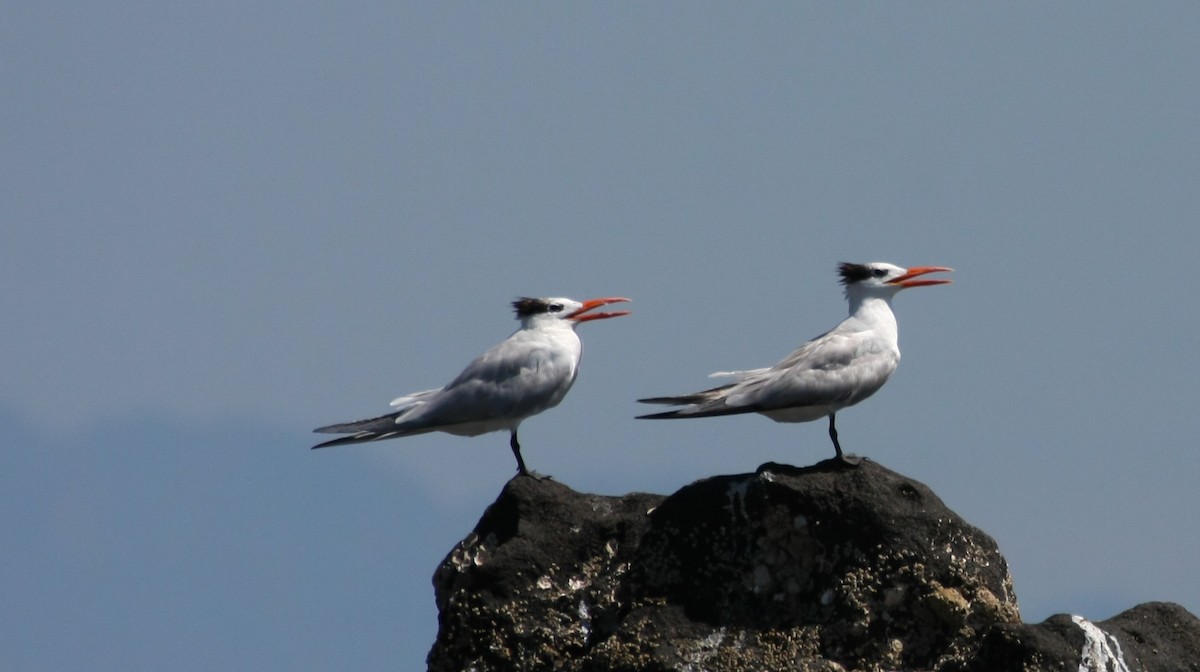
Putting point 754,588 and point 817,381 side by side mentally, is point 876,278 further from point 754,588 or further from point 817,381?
point 754,588

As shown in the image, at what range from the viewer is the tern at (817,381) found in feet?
36.2

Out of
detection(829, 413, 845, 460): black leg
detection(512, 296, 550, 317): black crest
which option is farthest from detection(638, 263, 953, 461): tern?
detection(512, 296, 550, 317): black crest

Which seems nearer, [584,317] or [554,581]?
[554,581]

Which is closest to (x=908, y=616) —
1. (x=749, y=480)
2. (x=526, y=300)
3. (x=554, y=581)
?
(x=749, y=480)

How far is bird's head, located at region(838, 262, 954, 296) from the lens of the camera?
1214 centimetres

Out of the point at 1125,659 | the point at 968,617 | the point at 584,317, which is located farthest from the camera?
the point at 584,317

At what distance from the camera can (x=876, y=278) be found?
479 inches

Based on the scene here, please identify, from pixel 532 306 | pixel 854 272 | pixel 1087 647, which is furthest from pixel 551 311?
pixel 1087 647

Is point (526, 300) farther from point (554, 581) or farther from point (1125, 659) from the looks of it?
point (1125, 659)

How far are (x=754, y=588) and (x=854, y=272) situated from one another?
3525 mm

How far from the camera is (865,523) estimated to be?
9344 millimetres

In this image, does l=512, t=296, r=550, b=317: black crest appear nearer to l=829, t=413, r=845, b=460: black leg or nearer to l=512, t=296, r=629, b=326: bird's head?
l=512, t=296, r=629, b=326: bird's head

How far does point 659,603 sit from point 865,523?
1.17m

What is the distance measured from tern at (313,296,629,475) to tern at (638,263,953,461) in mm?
1015
